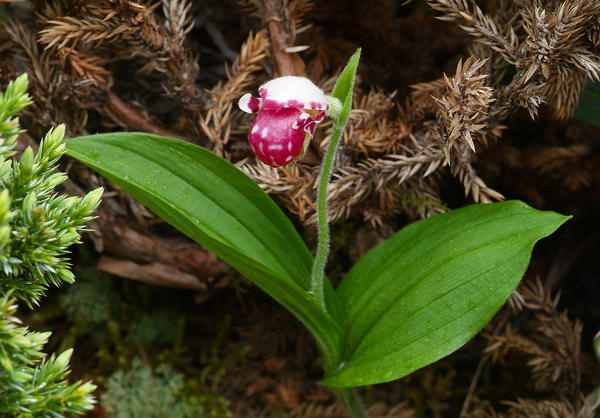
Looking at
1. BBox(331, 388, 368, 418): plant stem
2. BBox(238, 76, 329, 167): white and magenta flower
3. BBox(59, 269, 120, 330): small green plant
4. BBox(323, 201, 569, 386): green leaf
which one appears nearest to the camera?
BBox(238, 76, 329, 167): white and magenta flower

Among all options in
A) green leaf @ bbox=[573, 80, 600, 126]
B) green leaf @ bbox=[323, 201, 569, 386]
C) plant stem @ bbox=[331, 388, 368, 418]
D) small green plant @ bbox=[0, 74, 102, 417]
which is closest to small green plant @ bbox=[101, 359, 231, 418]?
plant stem @ bbox=[331, 388, 368, 418]

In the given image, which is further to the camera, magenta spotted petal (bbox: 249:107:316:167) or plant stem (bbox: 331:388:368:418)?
plant stem (bbox: 331:388:368:418)

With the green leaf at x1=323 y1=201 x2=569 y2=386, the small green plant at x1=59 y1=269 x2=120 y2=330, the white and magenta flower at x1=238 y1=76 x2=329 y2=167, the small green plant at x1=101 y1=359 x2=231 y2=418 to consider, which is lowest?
the small green plant at x1=101 y1=359 x2=231 y2=418

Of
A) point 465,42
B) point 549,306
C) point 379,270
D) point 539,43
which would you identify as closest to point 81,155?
point 379,270

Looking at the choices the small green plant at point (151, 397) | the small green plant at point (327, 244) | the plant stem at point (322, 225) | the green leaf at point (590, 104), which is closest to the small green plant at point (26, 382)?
the small green plant at point (327, 244)

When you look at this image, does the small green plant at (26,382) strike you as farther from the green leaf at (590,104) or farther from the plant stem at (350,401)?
the green leaf at (590,104)

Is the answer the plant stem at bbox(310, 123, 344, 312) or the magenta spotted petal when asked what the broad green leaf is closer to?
the plant stem at bbox(310, 123, 344, 312)

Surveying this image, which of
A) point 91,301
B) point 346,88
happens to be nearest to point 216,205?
point 346,88
